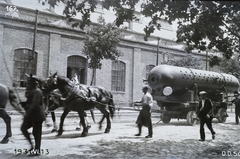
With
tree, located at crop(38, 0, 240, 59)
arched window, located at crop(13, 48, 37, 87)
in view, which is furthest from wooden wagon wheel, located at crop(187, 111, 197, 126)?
arched window, located at crop(13, 48, 37, 87)

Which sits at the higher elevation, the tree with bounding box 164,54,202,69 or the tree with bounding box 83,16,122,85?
the tree with bounding box 83,16,122,85

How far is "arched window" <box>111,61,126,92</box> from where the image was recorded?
17.1 metres

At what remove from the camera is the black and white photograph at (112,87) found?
504cm

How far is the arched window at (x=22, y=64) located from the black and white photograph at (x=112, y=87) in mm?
59

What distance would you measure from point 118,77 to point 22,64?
6.52 meters

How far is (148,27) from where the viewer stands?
5.64 meters

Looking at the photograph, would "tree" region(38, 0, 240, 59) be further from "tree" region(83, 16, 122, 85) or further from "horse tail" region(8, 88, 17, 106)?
"tree" region(83, 16, 122, 85)

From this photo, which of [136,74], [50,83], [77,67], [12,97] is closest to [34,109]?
[12,97]

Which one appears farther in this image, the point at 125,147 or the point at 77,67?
the point at 77,67

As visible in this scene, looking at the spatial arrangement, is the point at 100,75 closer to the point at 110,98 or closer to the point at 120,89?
the point at 120,89

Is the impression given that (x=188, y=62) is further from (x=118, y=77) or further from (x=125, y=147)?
(x=125, y=147)

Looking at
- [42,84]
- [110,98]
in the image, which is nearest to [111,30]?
[110,98]

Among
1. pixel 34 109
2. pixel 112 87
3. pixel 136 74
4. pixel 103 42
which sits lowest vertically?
pixel 34 109

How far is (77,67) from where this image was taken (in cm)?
1627
